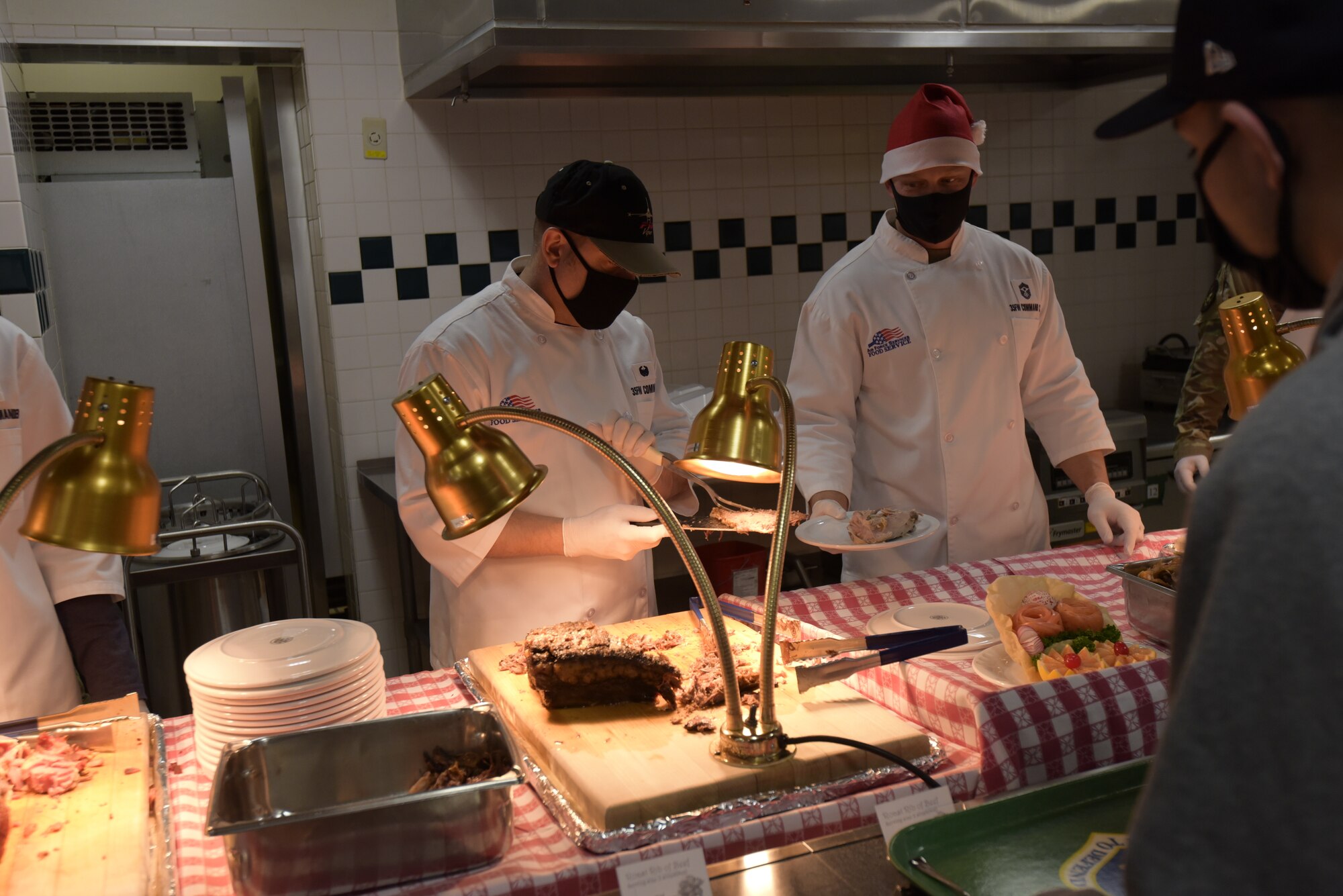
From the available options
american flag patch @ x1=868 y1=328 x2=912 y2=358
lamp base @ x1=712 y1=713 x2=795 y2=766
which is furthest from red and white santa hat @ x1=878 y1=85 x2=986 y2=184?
lamp base @ x1=712 y1=713 x2=795 y2=766

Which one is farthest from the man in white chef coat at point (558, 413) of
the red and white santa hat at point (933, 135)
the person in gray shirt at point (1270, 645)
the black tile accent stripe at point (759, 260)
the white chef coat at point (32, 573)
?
the black tile accent stripe at point (759, 260)

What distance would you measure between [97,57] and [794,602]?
2.95 m

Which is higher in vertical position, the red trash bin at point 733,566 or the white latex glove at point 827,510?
the white latex glove at point 827,510

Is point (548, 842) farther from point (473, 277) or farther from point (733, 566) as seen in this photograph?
point (473, 277)

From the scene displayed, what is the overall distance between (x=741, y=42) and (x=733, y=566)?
1.51 m

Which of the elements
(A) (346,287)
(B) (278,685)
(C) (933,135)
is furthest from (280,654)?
(A) (346,287)

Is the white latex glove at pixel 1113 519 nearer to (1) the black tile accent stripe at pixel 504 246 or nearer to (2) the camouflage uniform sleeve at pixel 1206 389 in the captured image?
(2) the camouflage uniform sleeve at pixel 1206 389

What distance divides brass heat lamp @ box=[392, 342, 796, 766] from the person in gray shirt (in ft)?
2.22

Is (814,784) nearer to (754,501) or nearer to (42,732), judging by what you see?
(42,732)

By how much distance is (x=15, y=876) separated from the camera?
1.18 meters

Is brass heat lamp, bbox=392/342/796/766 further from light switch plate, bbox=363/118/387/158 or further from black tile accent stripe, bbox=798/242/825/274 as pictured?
black tile accent stripe, bbox=798/242/825/274

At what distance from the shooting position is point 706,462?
4.41ft

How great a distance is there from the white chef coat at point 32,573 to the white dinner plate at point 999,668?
1476 millimetres

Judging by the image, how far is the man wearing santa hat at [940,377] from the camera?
268 centimetres
